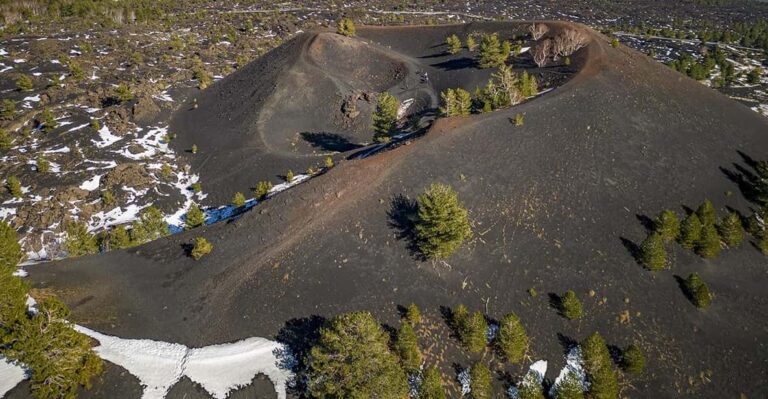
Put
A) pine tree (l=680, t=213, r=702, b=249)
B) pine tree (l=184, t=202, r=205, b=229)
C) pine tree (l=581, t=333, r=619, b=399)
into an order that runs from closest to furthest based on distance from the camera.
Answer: pine tree (l=581, t=333, r=619, b=399)
pine tree (l=680, t=213, r=702, b=249)
pine tree (l=184, t=202, r=205, b=229)

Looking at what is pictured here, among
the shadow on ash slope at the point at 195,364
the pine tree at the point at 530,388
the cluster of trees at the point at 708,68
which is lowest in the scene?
the shadow on ash slope at the point at 195,364

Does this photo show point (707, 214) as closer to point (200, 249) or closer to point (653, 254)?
point (653, 254)

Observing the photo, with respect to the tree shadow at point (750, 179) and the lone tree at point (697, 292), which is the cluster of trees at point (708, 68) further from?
the lone tree at point (697, 292)

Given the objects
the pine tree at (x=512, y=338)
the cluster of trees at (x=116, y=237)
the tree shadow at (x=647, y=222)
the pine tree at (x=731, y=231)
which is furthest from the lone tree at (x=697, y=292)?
the cluster of trees at (x=116, y=237)

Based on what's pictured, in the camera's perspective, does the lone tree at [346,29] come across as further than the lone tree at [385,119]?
Yes

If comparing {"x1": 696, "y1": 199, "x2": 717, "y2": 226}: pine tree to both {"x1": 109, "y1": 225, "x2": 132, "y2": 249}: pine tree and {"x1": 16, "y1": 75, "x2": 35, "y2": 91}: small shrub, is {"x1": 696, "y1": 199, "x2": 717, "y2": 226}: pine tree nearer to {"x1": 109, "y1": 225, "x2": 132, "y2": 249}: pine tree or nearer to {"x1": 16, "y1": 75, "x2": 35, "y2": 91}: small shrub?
{"x1": 109, "y1": 225, "x2": 132, "y2": 249}: pine tree

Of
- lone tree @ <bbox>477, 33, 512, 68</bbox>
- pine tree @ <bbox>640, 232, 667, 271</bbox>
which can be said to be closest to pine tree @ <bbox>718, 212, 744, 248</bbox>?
pine tree @ <bbox>640, 232, 667, 271</bbox>

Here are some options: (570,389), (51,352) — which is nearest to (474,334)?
(570,389)
